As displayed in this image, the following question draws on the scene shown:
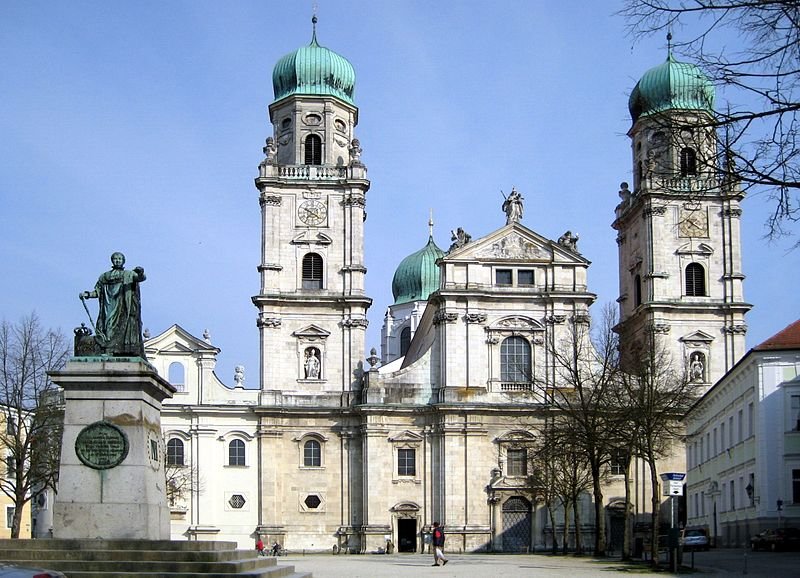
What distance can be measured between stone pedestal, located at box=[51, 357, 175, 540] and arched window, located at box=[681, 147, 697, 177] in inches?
419

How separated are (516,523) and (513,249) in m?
14.6

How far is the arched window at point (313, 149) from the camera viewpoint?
72.8 meters

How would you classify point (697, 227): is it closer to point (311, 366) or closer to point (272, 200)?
point (311, 366)

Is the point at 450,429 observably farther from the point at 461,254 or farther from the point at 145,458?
the point at 145,458

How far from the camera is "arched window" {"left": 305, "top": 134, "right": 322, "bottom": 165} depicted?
72750 mm

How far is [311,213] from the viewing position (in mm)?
71000

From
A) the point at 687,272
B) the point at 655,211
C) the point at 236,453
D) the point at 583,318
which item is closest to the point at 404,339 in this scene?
the point at 583,318

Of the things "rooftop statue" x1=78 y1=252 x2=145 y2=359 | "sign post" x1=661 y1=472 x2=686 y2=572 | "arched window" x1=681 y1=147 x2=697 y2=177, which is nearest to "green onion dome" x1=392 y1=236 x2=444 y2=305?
"sign post" x1=661 y1=472 x2=686 y2=572

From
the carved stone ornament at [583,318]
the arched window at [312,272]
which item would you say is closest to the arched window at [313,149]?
the arched window at [312,272]

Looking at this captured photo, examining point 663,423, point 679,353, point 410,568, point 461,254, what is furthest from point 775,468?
A: point 461,254

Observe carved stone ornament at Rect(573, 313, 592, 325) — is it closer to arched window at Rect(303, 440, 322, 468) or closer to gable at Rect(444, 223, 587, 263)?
gable at Rect(444, 223, 587, 263)

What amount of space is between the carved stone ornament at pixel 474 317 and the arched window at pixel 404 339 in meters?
28.4

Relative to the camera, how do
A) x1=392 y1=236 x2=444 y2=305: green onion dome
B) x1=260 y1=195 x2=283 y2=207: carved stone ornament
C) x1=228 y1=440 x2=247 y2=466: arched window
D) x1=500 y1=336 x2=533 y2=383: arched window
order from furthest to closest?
x1=392 y1=236 x2=444 y2=305: green onion dome, x1=260 y1=195 x2=283 y2=207: carved stone ornament, x1=500 y1=336 x2=533 y2=383: arched window, x1=228 y1=440 x2=247 y2=466: arched window

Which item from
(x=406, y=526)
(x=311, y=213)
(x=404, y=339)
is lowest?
(x=406, y=526)
